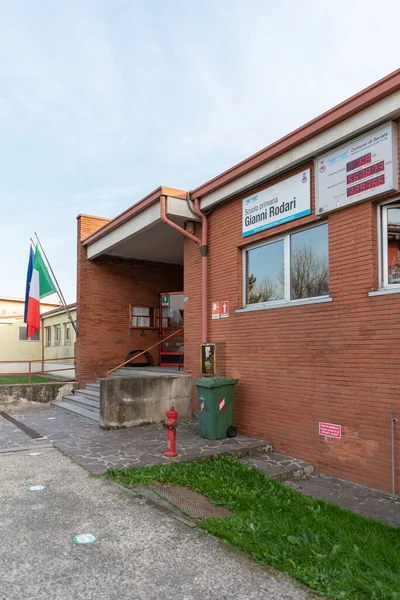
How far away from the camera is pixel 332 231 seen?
668 cm

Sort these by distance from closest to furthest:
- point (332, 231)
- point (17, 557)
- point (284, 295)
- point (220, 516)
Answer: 1. point (17, 557)
2. point (220, 516)
3. point (332, 231)
4. point (284, 295)

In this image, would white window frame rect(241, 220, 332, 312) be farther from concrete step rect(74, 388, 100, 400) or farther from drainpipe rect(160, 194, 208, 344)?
concrete step rect(74, 388, 100, 400)

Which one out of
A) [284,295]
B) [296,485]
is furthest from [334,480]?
[284,295]

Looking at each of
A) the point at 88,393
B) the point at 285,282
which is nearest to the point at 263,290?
the point at 285,282

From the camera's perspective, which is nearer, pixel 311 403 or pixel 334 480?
pixel 334 480

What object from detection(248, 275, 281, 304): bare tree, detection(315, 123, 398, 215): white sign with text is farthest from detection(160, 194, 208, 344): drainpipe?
detection(315, 123, 398, 215): white sign with text

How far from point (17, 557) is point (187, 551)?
136cm

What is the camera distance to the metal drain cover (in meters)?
4.68

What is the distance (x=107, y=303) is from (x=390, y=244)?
31.5 ft

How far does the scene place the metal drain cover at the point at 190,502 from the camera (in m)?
4.68

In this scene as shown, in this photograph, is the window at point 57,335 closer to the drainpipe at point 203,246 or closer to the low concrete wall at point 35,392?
the low concrete wall at point 35,392

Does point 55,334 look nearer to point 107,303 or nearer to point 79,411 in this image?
A: point 107,303

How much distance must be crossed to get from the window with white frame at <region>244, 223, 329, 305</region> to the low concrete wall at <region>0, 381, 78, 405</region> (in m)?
7.39

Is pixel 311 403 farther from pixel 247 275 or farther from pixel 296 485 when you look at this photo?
pixel 247 275
